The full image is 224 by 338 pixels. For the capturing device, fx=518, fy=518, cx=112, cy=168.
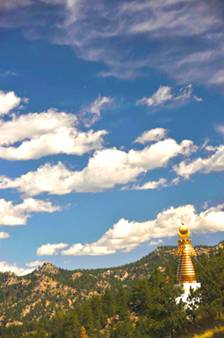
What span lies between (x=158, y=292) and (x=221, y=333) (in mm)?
21016

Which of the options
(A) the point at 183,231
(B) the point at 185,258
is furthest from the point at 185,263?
(A) the point at 183,231

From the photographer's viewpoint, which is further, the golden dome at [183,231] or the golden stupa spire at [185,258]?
the golden dome at [183,231]

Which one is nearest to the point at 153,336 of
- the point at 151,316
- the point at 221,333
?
the point at 151,316

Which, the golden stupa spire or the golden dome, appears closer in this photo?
the golden stupa spire

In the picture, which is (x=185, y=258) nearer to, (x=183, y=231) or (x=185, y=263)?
(x=185, y=263)

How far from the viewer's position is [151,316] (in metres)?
67.8

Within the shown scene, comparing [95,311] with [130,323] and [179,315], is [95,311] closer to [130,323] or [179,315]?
[130,323]

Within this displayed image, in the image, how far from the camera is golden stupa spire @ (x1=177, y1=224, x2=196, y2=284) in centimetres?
10131

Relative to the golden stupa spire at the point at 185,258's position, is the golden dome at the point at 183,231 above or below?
above

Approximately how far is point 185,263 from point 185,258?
1633 mm

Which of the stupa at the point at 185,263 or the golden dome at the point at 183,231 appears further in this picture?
the golden dome at the point at 183,231

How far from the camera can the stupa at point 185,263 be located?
99738 millimetres

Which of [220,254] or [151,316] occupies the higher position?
[220,254]

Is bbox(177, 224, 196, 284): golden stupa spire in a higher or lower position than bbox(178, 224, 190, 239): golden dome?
lower
